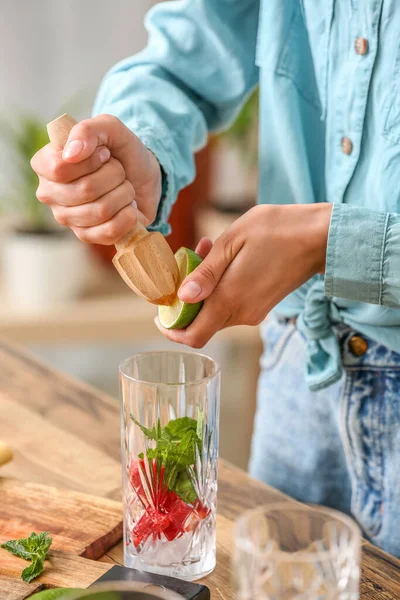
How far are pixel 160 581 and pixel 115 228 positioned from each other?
346 mm

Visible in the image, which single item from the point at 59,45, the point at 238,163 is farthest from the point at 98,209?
the point at 59,45

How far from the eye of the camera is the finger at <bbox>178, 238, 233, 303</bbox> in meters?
0.82

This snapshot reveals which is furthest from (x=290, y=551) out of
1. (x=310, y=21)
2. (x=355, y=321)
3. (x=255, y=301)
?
(x=310, y=21)

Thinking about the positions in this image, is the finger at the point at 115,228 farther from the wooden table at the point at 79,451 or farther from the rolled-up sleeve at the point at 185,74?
the wooden table at the point at 79,451

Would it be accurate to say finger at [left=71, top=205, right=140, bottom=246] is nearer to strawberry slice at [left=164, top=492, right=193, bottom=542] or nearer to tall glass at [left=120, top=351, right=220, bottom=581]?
tall glass at [left=120, top=351, right=220, bottom=581]

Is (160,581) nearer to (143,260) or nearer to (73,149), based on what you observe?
(143,260)

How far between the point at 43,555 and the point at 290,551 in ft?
0.97

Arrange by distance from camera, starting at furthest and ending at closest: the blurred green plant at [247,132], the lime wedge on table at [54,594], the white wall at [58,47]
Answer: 1. the white wall at [58,47]
2. the blurred green plant at [247,132]
3. the lime wedge on table at [54,594]

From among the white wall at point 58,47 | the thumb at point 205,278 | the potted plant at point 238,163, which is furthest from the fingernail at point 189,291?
the white wall at point 58,47

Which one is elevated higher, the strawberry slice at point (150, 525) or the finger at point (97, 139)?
the finger at point (97, 139)

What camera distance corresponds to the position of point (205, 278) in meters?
0.83

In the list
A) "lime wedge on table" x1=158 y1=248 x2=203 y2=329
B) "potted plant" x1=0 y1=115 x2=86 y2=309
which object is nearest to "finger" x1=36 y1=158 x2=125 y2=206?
"lime wedge on table" x1=158 y1=248 x2=203 y2=329

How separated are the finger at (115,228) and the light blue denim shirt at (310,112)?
187 mm

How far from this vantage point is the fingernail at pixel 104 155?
0.85 metres
